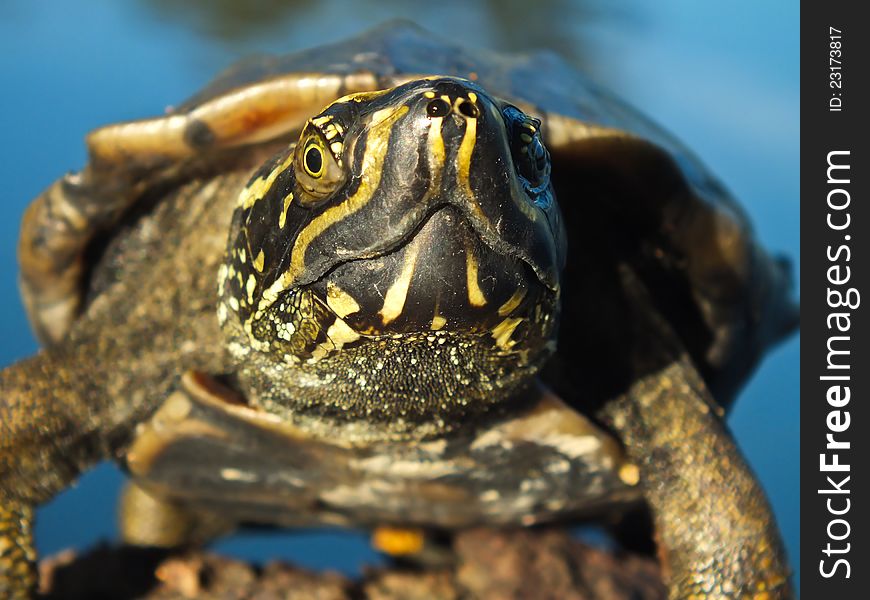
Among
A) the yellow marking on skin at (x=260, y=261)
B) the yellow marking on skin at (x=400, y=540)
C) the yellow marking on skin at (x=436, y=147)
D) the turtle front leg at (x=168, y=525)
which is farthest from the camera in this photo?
the turtle front leg at (x=168, y=525)

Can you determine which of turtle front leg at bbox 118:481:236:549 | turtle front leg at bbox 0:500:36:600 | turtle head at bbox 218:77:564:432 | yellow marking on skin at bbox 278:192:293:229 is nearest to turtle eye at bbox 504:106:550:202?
turtle head at bbox 218:77:564:432

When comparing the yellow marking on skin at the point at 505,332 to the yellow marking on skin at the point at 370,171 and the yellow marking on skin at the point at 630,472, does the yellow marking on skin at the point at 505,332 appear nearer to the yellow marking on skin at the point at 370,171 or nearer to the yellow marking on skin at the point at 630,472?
the yellow marking on skin at the point at 370,171

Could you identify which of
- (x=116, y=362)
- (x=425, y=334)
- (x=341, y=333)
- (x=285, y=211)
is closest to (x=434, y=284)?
(x=425, y=334)

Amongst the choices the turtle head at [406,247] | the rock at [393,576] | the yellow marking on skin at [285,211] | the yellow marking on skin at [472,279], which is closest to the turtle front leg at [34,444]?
the rock at [393,576]

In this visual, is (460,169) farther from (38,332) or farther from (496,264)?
(38,332)

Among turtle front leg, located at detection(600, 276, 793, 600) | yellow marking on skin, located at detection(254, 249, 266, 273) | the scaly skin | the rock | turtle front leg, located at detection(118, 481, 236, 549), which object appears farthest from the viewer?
turtle front leg, located at detection(118, 481, 236, 549)

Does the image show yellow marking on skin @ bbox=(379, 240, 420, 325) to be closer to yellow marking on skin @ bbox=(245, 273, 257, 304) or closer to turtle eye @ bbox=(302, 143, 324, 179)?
turtle eye @ bbox=(302, 143, 324, 179)
